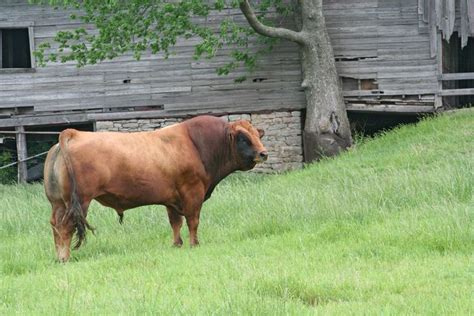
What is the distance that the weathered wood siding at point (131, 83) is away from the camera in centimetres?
2316

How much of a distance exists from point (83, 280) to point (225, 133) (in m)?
3.18

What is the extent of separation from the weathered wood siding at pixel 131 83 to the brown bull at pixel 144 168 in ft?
40.3

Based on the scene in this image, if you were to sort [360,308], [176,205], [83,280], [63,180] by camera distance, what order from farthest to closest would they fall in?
[176,205] < [63,180] < [83,280] < [360,308]

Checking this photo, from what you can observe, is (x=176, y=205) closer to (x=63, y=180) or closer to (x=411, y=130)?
(x=63, y=180)

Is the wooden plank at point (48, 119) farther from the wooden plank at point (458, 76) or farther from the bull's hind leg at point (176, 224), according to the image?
the bull's hind leg at point (176, 224)

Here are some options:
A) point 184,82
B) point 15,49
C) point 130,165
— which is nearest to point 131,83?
point 184,82

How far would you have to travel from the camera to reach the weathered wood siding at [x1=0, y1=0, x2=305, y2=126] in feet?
76.0

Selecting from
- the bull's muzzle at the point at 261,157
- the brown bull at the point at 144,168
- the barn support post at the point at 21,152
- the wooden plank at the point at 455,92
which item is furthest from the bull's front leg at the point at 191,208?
the barn support post at the point at 21,152

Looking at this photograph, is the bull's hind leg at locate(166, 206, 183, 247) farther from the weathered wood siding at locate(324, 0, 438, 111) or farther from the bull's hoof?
the weathered wood siding at locate(324, 0, 438, 111)

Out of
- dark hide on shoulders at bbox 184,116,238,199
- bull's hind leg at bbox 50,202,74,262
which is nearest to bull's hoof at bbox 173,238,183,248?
dark hide on shoulders at bbox 184,116,238,199

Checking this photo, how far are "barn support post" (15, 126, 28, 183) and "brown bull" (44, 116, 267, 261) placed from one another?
13108 millimetres

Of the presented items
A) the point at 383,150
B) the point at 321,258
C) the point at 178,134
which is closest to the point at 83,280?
the point at 321,258

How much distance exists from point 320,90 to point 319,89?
33 mm

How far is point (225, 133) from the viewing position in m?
10.9
